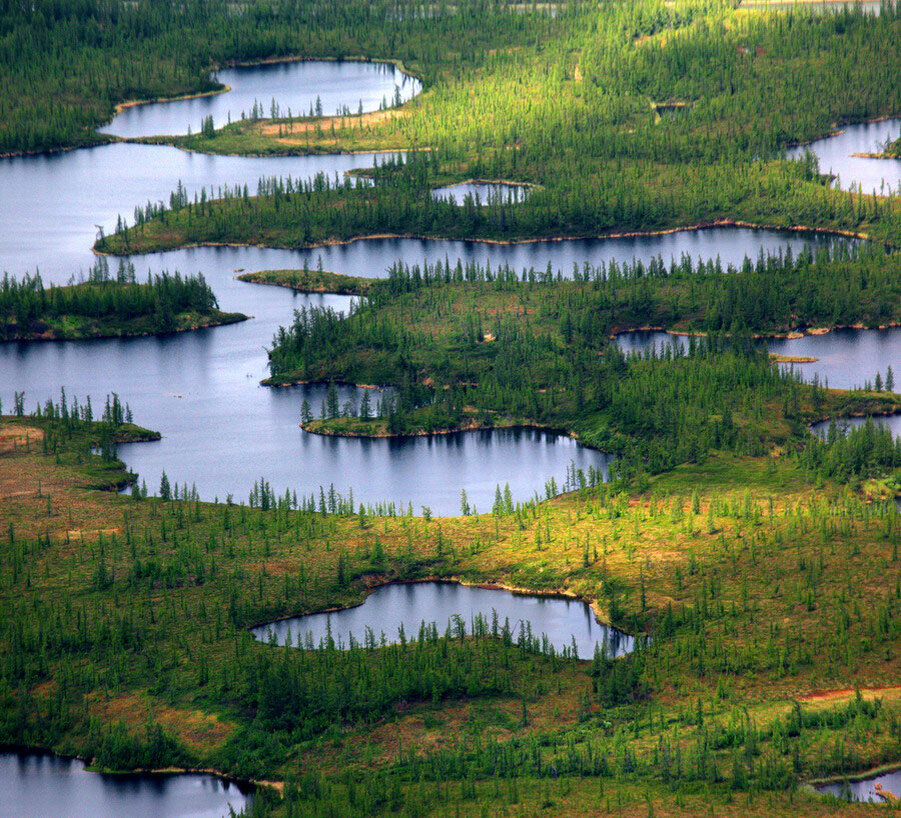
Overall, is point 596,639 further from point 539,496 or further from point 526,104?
point 526,104

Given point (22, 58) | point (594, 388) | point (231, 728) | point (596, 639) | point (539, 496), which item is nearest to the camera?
point (231, 728)

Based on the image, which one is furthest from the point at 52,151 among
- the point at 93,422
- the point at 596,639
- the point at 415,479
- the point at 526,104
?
the point at 596,639

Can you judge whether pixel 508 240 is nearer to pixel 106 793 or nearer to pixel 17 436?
pixel 17 436

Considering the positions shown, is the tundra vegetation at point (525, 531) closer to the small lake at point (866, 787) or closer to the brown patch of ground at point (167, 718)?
the brown patch of ground at point (167, 718)

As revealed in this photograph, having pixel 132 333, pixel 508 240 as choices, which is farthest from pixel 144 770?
pixel 508 240

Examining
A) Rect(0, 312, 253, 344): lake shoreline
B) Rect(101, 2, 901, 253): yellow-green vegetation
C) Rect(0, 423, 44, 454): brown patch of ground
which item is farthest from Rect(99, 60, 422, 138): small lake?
Rect(0, 423, 44, 454): brown patch of ground

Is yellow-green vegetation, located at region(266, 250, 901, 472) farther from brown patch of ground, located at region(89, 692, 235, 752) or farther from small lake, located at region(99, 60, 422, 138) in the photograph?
small lake, located at region(99, 60, 422, 138)
